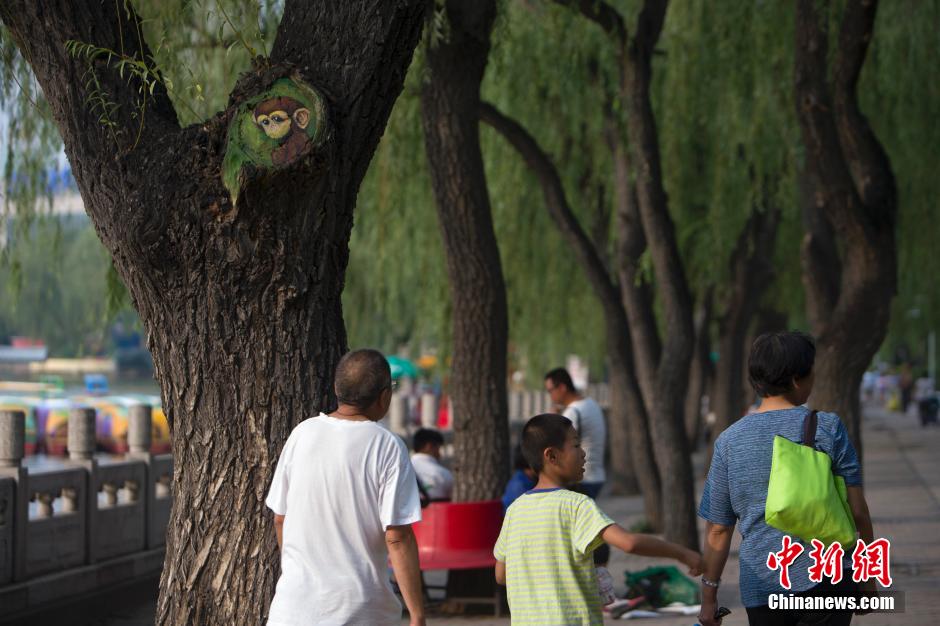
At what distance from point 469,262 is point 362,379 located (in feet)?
19.4

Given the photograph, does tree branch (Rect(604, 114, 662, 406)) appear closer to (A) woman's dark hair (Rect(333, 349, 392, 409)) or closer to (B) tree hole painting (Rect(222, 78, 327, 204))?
(B) tree hole painting (Rect(222, 78, 327, 204))

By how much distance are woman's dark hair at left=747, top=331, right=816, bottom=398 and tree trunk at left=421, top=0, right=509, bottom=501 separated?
19.5 ft

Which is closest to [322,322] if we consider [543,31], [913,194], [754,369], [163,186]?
[163,186]

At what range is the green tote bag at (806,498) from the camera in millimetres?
4008

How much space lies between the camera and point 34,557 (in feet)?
30.0

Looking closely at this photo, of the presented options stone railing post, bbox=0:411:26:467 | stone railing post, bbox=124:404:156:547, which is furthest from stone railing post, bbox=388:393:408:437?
stone railing post, bbox=0:411:26:467

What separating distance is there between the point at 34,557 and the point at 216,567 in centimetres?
453

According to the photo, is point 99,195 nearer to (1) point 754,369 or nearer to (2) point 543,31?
(1) point 754,369

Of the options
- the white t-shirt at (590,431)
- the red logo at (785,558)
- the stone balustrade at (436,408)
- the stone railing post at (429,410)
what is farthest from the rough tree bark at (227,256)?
the stone railing post at (429,410)

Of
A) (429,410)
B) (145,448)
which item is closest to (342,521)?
(145,448)

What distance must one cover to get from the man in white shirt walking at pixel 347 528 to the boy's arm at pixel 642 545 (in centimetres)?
63

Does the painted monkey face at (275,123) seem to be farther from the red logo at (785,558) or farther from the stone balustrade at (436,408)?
the stone balustrade at (436,408)

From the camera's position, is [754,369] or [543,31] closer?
[754,369]

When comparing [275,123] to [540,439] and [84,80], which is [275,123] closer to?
[84,80]
